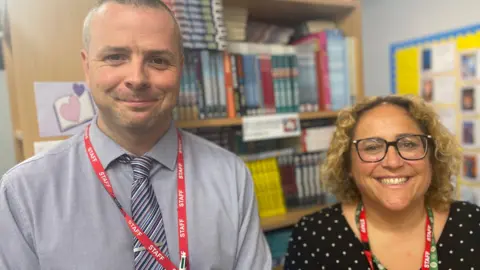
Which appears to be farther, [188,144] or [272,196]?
[272,196]

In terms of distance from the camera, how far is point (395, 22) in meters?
2.06

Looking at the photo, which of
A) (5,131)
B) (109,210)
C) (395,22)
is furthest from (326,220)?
(5,131)

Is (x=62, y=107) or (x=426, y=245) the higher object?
(x=62, y=107)

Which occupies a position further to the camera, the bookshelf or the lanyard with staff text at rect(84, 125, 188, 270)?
the bookshelf

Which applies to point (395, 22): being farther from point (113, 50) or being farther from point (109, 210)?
point (109, 210)

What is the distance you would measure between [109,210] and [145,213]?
10 centimetres

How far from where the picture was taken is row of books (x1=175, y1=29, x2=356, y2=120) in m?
1.45

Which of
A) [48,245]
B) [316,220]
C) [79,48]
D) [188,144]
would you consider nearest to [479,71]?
[316,220]

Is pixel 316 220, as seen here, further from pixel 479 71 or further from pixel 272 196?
pixel 479 71

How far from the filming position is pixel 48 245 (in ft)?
2.96

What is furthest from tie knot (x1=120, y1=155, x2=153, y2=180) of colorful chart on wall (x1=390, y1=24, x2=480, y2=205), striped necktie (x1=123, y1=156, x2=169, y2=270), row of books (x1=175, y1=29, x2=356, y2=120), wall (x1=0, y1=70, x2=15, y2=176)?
colorful chart on wall (x1=390, y1=24, x2=480, y2=205)

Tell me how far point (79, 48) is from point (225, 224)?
80 centimetres

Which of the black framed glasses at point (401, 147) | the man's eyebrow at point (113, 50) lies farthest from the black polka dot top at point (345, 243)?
the man's eyebrow at point (113, 50)

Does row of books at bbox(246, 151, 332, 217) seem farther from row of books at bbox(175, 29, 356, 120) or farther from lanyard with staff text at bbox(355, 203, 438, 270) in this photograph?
lanyard with staff text at bbox(355, 203, 438, 270)
